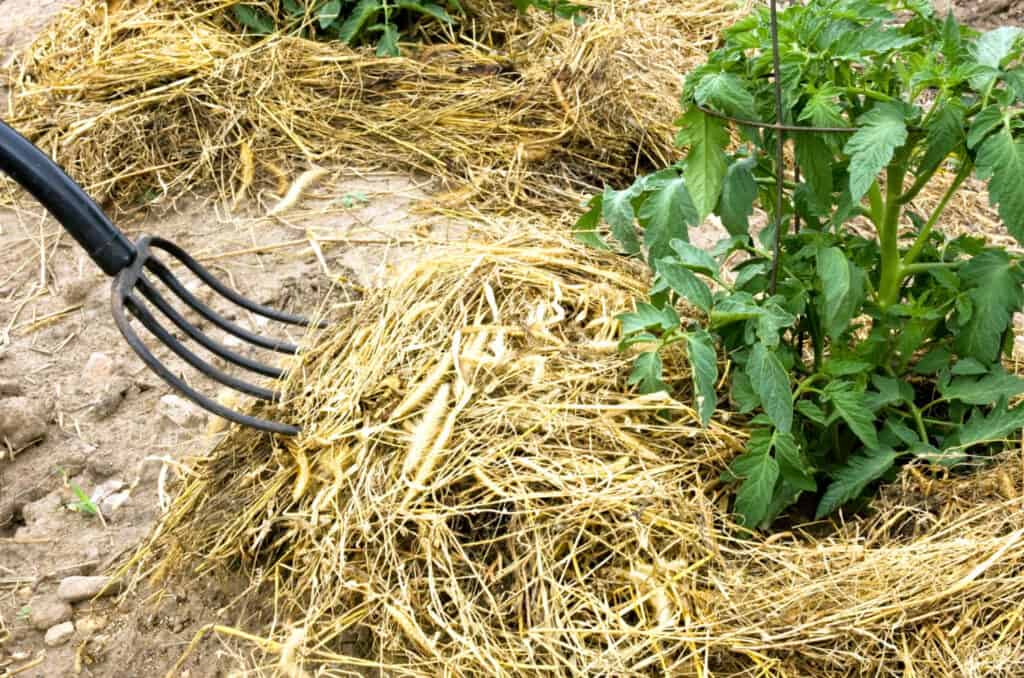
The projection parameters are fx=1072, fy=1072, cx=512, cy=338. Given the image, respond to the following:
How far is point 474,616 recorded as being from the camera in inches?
75.1

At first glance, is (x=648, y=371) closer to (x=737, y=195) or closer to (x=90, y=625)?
(x=737, y=195)

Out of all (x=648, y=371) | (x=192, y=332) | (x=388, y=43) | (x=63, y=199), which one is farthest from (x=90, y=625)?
(x=388, y=43)

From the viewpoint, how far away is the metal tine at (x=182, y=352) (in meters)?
2.21

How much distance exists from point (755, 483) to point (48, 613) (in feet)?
4.76

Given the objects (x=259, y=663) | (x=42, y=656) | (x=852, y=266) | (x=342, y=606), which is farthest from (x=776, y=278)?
(x=42, y=656)

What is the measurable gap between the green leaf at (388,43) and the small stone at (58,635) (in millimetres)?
2255

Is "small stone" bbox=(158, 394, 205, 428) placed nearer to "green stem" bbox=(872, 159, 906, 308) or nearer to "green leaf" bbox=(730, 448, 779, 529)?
"green leaf" bbox=(730, 448, 779, 529)

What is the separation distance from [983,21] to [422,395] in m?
3.47

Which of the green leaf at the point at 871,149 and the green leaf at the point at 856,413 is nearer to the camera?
the green leaf at the point at 871,149

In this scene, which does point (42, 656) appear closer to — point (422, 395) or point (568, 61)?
point (422, 395)

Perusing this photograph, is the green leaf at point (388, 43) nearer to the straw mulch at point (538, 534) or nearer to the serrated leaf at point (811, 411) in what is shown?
the straw mulch at point (538, 534)

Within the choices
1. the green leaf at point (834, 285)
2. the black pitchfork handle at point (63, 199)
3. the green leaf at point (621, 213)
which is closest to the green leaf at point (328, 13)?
the black pitchfork handle at point (63, 199)

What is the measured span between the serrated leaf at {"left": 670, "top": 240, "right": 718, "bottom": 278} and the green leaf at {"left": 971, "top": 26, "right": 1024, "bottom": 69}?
0.55 m

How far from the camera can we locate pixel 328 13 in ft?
12.4
